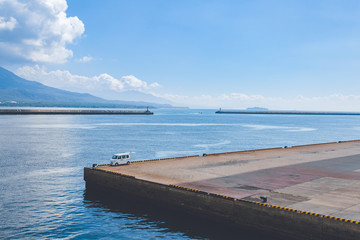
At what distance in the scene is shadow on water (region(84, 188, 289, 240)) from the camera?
27016 mm

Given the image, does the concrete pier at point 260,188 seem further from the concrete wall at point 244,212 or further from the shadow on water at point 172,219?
the shadow on water at point 172,219

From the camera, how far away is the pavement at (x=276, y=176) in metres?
27.9

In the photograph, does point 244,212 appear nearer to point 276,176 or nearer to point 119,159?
point 276,176

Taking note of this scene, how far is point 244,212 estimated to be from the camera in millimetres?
27172

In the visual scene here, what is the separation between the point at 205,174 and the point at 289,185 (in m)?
10.1

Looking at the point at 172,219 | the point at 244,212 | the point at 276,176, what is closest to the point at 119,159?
the point at 172,219

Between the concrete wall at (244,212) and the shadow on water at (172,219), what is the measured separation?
568 mm

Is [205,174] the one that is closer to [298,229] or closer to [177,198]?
[177,198]

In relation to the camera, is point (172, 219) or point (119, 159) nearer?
point (172, 219)

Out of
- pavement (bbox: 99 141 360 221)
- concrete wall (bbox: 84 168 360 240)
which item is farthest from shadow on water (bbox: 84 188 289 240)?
pavement (bbox: 99 141 360 221)

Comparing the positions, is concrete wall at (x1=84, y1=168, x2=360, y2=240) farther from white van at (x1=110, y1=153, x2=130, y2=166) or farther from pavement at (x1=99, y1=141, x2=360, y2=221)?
white van at (x1=110, y1=153, x2=130, y2=166)

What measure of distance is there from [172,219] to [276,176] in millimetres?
14561

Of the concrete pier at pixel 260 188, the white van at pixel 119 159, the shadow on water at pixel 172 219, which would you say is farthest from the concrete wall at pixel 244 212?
the white van at pixel 119 159

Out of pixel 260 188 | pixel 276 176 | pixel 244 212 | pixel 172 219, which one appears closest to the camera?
pixel 244 212
